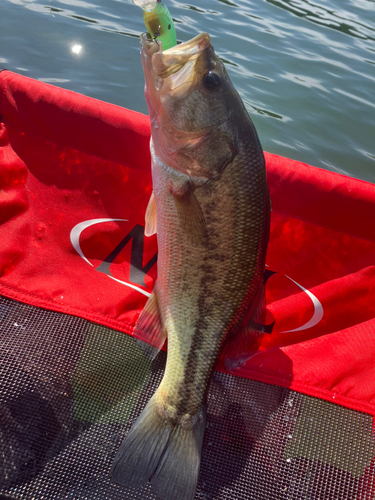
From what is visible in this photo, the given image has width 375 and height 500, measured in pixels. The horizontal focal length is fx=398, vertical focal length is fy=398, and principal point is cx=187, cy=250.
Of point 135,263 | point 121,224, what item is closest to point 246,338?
point 135,263

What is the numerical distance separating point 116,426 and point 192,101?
68.7 inches

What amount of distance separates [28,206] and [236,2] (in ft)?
28.9

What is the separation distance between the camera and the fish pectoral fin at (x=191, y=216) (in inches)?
77.9

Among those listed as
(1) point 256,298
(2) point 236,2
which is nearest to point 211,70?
(1) point 256,298

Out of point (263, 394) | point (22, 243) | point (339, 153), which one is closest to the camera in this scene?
point (263, 394)

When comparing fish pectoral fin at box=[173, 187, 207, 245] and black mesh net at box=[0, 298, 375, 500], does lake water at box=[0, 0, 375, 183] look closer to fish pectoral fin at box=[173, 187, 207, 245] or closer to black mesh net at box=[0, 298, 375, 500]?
fish pectoral fin at box=[173, 187, 207, 245]

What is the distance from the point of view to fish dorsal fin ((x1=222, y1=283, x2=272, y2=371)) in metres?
2.06

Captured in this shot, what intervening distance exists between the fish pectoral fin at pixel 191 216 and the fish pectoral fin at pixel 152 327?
404 mm

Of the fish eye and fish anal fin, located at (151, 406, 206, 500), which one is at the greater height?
the fish eye

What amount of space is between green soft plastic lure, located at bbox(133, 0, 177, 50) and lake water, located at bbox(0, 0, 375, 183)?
3.44 meters

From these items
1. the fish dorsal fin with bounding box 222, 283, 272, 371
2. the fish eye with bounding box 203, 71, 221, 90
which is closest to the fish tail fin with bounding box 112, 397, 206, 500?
the fish dorsal fin with bounding box 222, 283, 272, 371

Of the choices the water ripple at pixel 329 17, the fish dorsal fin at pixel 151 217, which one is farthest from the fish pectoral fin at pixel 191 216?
the water ripple at pixel 329 17

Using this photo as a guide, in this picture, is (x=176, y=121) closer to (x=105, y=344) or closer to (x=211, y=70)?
(x=211, y=70)

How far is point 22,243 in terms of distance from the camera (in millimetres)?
2590
